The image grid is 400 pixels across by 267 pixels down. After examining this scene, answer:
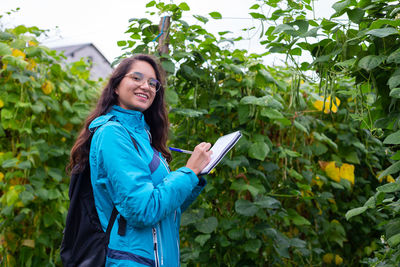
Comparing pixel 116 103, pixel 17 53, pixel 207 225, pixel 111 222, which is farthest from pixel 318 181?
pixel 17 53

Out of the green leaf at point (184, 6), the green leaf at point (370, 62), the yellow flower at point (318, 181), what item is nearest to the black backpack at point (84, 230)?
the green leaf at point (370, 62)

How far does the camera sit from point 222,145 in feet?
4.64

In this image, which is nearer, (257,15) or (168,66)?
(257,15)

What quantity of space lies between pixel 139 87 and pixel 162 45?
82cm

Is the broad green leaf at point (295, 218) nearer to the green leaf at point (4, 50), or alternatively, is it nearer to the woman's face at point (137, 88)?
the woman's face at point (137, 88)

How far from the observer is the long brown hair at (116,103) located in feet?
4.38

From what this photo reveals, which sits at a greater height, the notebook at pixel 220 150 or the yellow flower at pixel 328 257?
the notebook at pixel 220 150

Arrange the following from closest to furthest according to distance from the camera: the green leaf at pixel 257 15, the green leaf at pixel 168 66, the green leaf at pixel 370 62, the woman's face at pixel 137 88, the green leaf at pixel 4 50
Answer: the green leaf at pixel 370 62, the woman's face at pixel 137 88, the green leaf at pixel 257 15, the green leaf at pixel 168 66, the green leaf at pixel 4 50

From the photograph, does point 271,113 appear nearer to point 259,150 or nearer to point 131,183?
point 259,150

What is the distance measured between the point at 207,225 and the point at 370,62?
3.84 feet

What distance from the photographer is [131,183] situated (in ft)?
3.75

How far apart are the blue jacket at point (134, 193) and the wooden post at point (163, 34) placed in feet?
3.17

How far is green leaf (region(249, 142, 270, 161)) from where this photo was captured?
2.16 meters

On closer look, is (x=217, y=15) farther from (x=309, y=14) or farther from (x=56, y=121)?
(x=56, y=121)
